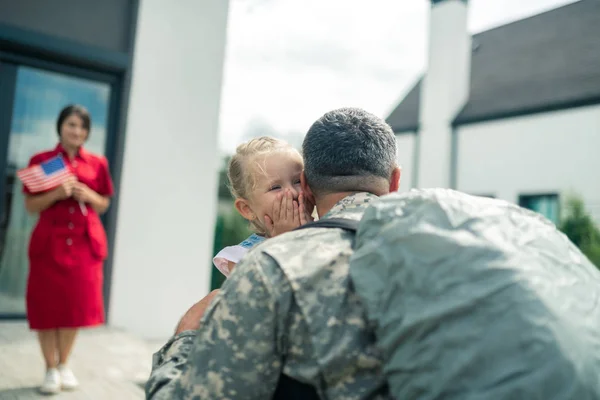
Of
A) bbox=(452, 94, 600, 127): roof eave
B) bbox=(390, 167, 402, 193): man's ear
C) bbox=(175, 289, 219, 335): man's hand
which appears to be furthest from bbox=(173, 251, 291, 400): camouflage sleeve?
bbox=(452, 94, 600, 127): roof eave

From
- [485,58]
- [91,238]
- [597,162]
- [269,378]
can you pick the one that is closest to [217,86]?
[91,238]

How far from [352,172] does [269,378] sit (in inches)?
20.1

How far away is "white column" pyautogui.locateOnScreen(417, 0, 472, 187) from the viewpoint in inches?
568

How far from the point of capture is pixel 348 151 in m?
1.32

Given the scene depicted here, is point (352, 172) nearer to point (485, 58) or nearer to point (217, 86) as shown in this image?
point (217, 86)

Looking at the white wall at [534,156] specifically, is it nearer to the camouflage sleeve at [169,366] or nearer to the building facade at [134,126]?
the building facade at [134,126]

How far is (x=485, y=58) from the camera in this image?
16.8 metres

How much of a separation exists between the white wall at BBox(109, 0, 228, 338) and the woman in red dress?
1517 mm

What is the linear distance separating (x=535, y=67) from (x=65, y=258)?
14.3 metres

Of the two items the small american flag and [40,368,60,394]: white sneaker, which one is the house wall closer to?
the small american flag

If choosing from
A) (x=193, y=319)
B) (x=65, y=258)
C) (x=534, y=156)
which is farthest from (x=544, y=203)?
(x=193, y=319)

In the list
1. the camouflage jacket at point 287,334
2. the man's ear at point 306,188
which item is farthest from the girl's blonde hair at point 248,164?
the camouflage jacket at point 287,334

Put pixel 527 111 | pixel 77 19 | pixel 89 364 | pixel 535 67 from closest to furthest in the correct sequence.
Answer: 1. pixel 89 364
2. pixel 77 19
3. pixel 527 111
4. pixel 535 67

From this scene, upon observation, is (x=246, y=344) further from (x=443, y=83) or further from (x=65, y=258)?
(x=443, y=83)
